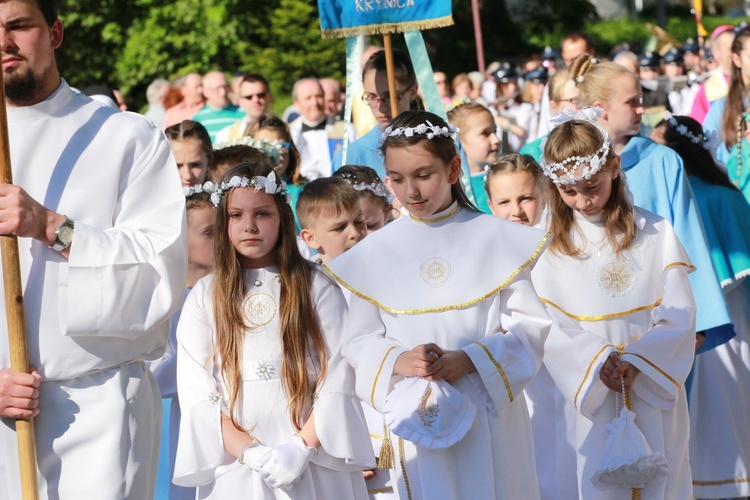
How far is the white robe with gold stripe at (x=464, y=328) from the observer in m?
4.80

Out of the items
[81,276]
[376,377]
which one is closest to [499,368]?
[376,377]

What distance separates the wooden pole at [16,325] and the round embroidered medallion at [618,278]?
2.58 meters


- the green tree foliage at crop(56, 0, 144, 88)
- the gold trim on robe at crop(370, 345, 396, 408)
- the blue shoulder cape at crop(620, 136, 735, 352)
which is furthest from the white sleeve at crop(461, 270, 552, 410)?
the green tree foliage at crop(56, 0, 144, 88)

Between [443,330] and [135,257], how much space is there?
133cm

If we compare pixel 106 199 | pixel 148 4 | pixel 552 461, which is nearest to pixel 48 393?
pixel 106 199

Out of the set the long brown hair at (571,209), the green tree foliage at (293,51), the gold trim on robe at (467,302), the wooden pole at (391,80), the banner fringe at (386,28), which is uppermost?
the green tree foliage at (293,51)

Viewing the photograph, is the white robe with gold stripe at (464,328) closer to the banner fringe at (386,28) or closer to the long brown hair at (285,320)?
the long brown hair at (285,320)

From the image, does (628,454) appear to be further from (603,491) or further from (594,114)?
(594,114)

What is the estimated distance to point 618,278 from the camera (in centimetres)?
552

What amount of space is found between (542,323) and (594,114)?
1359 millimetres

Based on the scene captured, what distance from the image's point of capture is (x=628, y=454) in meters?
5.27

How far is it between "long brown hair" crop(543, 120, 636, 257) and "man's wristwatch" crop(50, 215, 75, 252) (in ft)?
7.51

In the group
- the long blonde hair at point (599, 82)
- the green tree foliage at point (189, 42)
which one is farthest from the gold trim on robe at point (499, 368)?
the green tree foliage at point (189, 42)

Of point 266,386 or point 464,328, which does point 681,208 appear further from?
point 266,386
